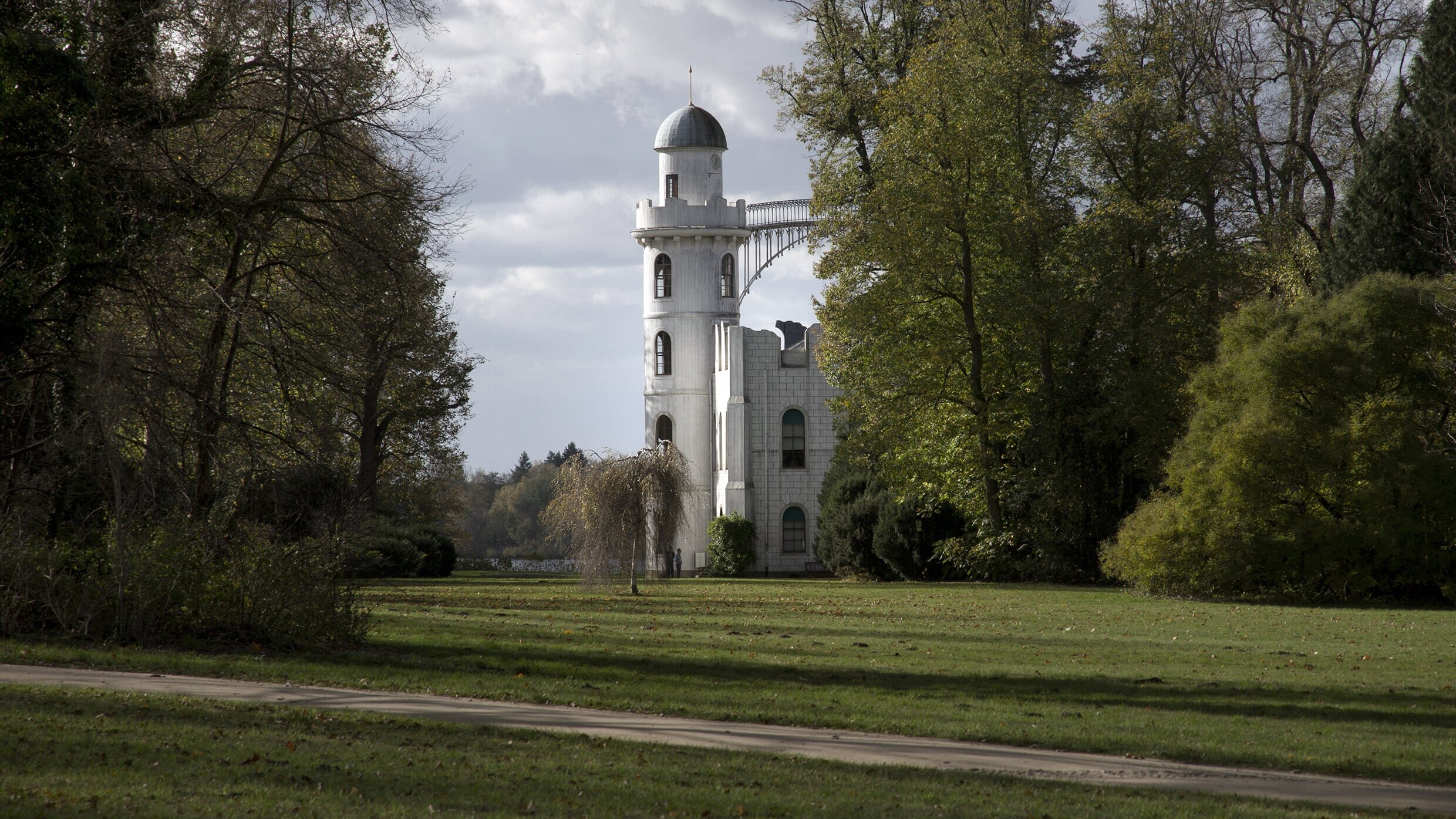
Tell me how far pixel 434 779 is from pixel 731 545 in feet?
134

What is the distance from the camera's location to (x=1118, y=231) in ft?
102

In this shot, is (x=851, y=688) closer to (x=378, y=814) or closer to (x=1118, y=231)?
(x=378, y=814)

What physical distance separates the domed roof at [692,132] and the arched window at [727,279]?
4509 millimetres

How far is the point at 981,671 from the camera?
44.7ft

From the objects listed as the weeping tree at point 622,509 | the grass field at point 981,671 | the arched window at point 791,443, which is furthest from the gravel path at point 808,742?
A: the arched window at point 791,443

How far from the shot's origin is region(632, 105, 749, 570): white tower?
51.6 metres

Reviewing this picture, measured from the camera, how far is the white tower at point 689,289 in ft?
169

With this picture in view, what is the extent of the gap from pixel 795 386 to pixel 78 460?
38.1m

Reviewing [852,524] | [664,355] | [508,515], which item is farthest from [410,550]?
[508,515]

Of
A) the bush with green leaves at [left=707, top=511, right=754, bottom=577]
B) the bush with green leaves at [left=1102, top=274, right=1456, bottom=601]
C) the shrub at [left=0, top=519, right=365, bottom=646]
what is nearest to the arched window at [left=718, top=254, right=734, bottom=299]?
the bush with green leaves at [left=707, top=511, right=754, bottom=577]

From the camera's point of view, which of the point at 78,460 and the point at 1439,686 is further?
the point at 78,460

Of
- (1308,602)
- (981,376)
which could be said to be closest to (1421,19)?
(981,376)

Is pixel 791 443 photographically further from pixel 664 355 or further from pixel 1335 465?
pixel 1335 465

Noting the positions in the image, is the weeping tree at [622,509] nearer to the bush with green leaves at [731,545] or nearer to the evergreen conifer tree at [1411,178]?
the evergreen conifer tree at [1411,178]
